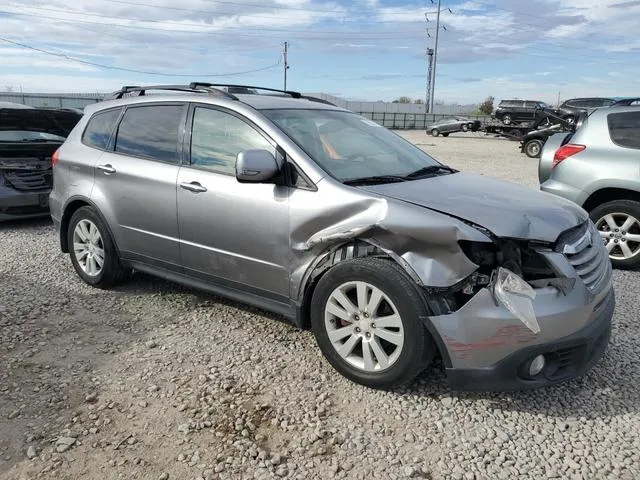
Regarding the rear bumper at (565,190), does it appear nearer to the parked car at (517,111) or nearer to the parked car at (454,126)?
the parked car at (517,111)

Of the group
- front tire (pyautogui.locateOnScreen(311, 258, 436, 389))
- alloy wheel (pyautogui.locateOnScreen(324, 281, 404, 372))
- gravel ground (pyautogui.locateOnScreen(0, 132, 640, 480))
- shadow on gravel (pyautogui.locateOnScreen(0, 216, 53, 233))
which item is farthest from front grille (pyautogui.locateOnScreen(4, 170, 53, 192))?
alloy wheel (pyautogui.locateOnScreen(324, 281, 404, 372))

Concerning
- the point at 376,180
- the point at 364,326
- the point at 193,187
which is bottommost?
the point at 364,326

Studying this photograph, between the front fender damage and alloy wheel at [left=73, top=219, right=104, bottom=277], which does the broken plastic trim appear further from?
alloy wheel at [left=73, top=219, right=104, bottom=277]

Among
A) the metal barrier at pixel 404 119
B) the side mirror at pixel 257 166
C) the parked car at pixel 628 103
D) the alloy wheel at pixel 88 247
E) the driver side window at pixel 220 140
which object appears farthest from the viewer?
the metal barrier at pixel 404 119

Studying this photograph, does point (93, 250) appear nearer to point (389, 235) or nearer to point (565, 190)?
point (389, 235)

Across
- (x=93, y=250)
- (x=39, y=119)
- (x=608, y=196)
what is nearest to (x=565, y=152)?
(x=608, y=196)

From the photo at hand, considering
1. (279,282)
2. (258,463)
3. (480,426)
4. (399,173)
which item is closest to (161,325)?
(279,282)

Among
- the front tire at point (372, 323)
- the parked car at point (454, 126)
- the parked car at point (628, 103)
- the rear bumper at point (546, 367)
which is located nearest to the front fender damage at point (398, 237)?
the front tire at point (372, 323)

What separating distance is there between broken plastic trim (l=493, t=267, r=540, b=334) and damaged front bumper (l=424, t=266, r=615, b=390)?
0.02 meters

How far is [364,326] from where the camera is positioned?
3.17 meters

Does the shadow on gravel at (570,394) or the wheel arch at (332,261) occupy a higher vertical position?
the wheel arch at (332,261)

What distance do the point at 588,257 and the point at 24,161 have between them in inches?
274

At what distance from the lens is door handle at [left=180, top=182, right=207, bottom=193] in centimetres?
387

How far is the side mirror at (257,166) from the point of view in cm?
337
